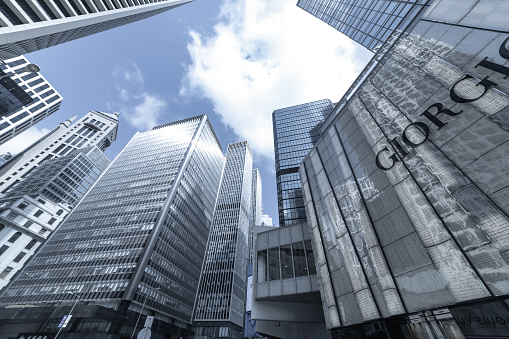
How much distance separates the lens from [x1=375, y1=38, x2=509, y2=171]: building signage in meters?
10.7

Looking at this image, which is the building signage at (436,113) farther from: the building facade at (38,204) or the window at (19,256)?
the window at (19,256)

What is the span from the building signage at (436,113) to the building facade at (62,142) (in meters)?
147

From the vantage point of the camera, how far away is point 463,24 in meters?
13.8

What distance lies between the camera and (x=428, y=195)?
1109 centimetres

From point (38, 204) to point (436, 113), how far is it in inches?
5061

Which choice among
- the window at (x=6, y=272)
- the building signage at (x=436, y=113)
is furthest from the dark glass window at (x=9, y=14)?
the window at (x=6, y=272)

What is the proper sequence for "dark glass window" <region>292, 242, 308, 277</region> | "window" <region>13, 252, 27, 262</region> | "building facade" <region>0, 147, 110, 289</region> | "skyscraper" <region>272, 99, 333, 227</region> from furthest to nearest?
"window" <region>13, 252, 27, 262</region> < "building facade" <region>0, 147, 110, 289</region> < "skyscraper" <region>272, 99, 333, 227</region> < "dark glass window" <region>292, 242, 308, 277</region>

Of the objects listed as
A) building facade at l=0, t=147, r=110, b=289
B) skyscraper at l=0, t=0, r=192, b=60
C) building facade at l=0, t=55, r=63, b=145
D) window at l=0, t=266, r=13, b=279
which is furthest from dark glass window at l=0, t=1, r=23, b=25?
window at l=0, t=266, r=13, b=279

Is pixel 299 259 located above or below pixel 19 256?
below

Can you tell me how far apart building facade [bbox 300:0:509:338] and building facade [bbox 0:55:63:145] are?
99.2 metres

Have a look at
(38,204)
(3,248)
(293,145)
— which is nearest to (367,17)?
(293,145)

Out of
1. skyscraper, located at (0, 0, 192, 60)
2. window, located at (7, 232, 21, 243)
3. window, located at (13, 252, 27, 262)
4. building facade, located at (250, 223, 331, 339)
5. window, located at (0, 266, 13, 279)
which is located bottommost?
building facade, located at (250, 223, 331, 339)

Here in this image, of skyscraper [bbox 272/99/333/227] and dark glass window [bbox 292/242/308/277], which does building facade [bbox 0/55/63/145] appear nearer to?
skyscraper [bbox 272/99/333/227]

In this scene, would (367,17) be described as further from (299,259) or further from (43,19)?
(43,19)
